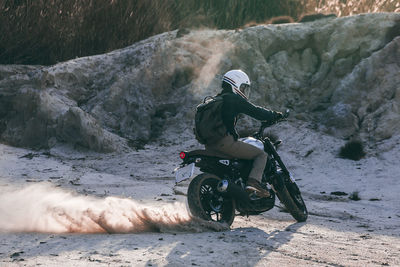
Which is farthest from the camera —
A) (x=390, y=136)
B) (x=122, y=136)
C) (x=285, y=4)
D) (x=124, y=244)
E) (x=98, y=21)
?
(x=285, y=4)

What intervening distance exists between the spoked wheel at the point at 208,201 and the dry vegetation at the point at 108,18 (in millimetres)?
9739

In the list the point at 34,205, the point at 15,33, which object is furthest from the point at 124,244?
the point at 15,33

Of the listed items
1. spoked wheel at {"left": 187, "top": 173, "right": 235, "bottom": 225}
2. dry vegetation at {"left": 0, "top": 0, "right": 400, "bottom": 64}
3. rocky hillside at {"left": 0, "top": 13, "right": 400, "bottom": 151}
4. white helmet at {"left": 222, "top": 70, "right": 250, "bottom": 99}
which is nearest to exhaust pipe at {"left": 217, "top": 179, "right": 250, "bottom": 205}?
spoked wheel at {"left": 187, "top": 173, "right": 235, "bottom": 225}

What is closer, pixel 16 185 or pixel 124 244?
pixel 124 244

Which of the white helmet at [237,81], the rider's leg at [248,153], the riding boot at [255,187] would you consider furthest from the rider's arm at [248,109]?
the riding boot at [255,187]

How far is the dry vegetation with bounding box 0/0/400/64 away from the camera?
48.0ft

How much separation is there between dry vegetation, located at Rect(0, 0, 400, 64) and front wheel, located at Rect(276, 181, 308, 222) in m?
9.56

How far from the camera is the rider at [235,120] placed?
20.4 ft

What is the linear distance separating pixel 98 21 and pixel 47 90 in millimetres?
3616

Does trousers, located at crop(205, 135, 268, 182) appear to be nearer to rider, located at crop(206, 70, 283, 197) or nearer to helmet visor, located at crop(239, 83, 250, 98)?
rider, located at crop(206, 70, 283, 197)

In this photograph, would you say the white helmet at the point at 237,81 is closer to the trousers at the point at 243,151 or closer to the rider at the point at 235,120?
the rider at the point at 235,120

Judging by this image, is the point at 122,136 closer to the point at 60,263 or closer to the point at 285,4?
the point at 285,4

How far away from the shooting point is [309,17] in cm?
1516

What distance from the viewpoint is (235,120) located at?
6363 mm
